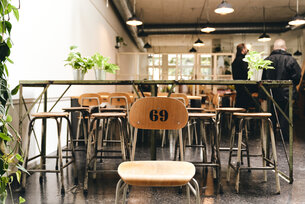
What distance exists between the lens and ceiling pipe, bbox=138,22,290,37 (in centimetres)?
1170

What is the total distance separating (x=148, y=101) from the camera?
6.48ft

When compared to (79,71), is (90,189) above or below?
below

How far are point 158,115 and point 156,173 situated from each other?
50cm

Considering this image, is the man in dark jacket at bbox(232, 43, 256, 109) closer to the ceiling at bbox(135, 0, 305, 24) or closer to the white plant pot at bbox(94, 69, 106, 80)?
the white plant pot at bbox(94, 69, 106, 80)

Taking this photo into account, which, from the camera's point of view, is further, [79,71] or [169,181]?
[79,71]

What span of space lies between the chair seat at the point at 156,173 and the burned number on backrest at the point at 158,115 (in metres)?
0.32

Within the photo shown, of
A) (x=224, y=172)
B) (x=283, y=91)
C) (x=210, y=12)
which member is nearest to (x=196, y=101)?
(x=283, y=91)

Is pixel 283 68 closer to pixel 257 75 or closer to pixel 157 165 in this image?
pixel 257 75

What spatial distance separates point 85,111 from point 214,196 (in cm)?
193

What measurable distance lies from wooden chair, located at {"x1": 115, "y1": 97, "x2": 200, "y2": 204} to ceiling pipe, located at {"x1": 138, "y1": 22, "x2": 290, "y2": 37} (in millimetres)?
10689

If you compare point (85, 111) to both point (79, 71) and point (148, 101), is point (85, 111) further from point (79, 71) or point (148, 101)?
point (148, 101)

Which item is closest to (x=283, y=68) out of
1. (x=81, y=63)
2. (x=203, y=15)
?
(x=81, y=63)

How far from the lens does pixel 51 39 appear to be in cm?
430

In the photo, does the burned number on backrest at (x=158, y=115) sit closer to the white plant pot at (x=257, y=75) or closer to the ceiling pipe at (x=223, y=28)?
the white plant pot at (x=257, y=75)
